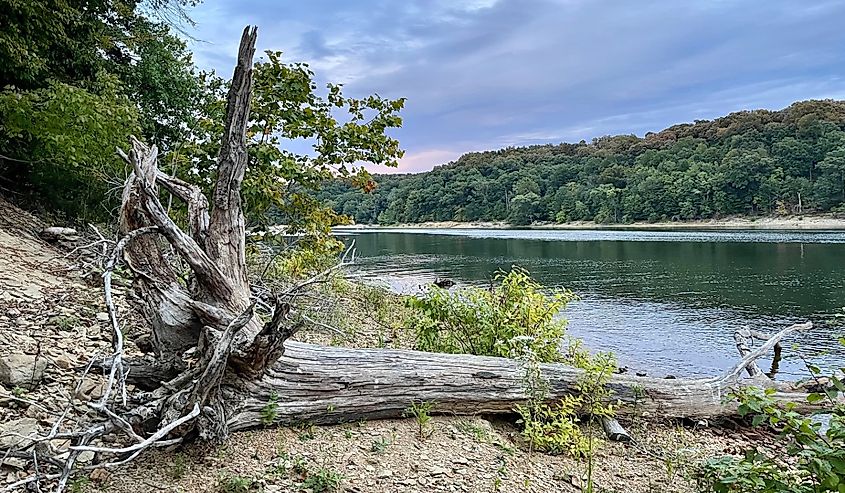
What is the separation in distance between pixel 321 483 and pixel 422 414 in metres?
1.23

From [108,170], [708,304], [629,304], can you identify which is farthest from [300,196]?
[708,304]

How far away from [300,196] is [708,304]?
1470cm

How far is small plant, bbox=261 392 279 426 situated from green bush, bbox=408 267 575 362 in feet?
8.30

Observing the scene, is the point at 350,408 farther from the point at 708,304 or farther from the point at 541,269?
the point at 541,269

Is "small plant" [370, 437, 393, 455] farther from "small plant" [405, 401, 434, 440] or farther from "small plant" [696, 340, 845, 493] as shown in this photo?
"small plant" [696, 340, 845, 493]

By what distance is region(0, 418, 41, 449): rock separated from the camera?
3018mm

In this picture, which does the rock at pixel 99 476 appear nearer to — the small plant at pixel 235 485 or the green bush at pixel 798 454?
the small plant at pixel 235 485

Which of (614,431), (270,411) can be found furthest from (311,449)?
(614,431)

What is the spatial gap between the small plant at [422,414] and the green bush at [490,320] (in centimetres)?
142

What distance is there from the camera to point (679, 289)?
20578 millimetres

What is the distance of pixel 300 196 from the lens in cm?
815

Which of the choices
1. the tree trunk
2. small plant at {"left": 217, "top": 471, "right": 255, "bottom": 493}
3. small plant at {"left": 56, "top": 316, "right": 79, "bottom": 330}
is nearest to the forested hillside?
small plant at {"left": 56, "top": 316, "right": 79, "bottom": 330}

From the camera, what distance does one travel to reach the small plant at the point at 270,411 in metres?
3.80

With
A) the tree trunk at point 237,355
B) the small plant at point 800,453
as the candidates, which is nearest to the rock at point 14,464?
the tree trunk at point 237,355
